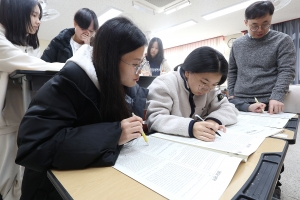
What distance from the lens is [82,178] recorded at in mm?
382

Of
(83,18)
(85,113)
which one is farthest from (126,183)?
(83,18)

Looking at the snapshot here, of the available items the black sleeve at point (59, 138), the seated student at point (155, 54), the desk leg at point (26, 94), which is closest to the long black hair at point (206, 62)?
the black sleeve at point (59, 138)

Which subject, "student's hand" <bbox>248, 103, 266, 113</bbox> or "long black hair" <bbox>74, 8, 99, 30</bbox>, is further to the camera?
"long black hair" <bbox>74, 8, 99, 30</bbox>

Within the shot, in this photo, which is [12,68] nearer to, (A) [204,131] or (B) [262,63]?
(A) [204,131]

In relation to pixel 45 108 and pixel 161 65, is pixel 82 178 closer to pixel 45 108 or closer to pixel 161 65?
pixel 45 108

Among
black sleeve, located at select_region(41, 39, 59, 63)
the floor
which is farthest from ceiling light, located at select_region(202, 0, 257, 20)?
black sleeve, located at select_region(41, 39, 59, 63)

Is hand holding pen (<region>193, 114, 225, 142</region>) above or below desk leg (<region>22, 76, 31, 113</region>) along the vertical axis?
below

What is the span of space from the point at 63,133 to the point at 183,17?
13.1 ft

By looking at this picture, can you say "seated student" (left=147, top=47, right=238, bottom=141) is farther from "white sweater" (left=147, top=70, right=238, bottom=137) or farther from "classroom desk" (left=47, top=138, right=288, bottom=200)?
"classroom desk" (left=47, top=138, right=288, bottom=200)

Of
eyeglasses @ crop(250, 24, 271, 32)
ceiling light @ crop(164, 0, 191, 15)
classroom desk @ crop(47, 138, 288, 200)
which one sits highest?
ceiling light @ crop(164, 0, 191, 15)

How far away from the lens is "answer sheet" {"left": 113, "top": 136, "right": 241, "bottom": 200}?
1.08ft

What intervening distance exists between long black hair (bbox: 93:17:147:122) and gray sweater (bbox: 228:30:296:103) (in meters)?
1.01

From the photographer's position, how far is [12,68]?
2.87 feet

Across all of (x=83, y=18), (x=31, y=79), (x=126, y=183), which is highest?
(x=83, y=18)
